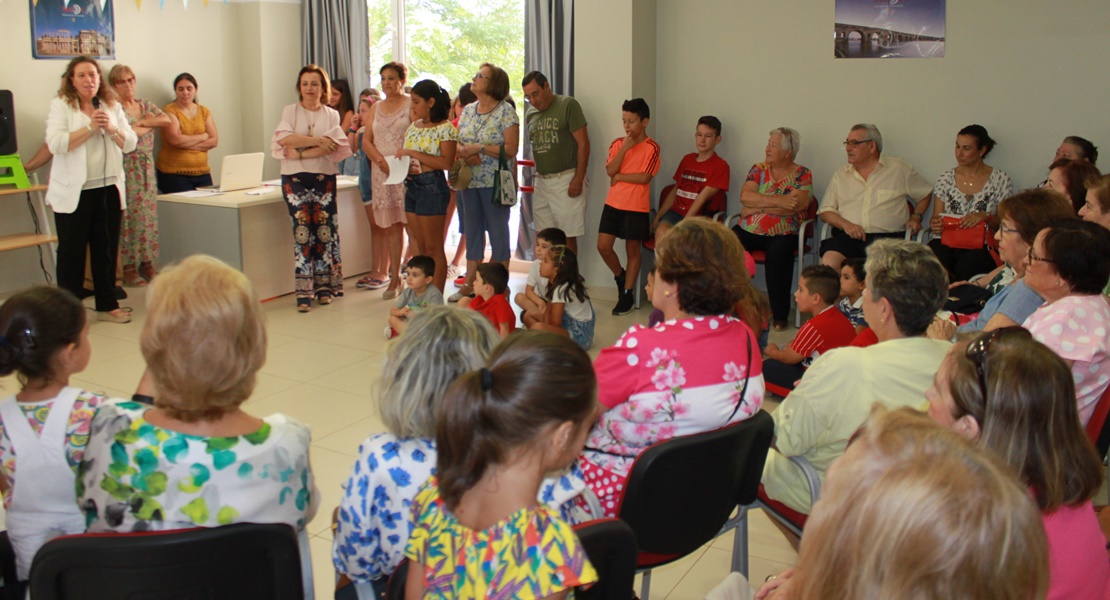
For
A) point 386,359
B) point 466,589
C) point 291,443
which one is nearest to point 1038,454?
point 466,589

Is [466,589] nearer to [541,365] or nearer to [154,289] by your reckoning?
[541,365]

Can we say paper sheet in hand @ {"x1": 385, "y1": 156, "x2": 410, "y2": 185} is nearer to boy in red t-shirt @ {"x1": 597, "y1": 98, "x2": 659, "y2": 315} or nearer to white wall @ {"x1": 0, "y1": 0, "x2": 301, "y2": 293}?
boy in red t-shirt @ {"x1": 597, "y1": 98, "x2": 659, "y2": 315}

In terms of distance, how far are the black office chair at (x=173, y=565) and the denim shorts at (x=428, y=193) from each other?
4489 millimetres

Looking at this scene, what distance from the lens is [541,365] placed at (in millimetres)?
1473

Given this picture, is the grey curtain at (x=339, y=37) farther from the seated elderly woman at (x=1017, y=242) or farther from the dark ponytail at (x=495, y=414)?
the dark ponytail at (x=495, y=414)

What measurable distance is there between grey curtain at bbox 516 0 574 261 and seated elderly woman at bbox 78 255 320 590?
16.7ft

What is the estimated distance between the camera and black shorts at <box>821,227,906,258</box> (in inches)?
217

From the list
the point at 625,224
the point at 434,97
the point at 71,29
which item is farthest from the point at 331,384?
the point at 71,29

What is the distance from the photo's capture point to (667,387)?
2178mm

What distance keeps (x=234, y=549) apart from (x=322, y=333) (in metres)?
4.05

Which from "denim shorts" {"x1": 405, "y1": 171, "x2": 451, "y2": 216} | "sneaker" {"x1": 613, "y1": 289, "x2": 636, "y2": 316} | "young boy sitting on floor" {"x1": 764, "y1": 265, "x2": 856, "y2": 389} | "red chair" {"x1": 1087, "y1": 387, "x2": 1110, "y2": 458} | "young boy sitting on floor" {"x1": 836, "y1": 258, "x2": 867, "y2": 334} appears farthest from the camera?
"sneaker" {"x1": 613, "y1": 289, "x2": 636, "y2": 316}

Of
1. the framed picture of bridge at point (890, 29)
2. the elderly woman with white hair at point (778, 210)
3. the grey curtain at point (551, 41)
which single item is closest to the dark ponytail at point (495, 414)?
the elderly woman with white hair at point (778, 210)

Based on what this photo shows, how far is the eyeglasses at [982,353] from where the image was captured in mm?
1588

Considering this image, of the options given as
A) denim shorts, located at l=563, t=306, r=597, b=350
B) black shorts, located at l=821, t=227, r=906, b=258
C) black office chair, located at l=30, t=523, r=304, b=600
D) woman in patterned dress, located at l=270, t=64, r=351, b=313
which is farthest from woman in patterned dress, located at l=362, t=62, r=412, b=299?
black office chair, located at l=30, t=523, r=304, b=600
